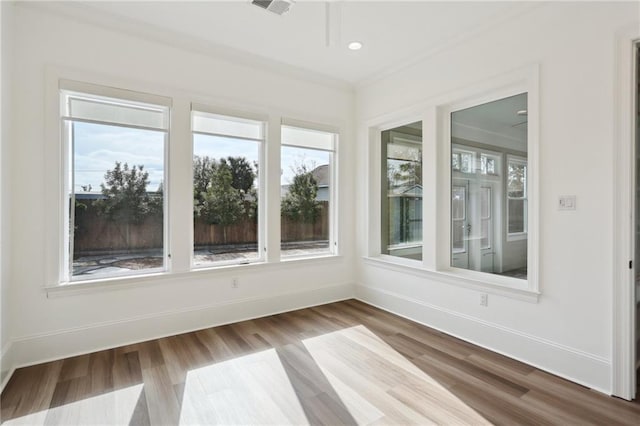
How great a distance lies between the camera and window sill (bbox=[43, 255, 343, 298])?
2865 millimetres

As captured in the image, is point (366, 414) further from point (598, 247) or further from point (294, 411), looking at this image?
point (598, 247)

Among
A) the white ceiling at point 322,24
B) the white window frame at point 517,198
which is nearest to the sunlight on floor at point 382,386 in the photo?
the white window frame at point 517,198

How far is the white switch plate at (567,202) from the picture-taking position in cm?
250

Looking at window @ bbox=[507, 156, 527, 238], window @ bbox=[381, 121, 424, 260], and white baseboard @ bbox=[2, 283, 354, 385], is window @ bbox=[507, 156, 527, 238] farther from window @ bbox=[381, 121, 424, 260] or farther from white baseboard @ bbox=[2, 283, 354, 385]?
white baseboard @ bbox=[2, 283, 354, 385]

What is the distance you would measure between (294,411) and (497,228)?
8.10 feet

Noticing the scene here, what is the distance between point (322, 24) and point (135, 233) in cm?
270

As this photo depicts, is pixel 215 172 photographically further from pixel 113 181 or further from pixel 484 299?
pixel 484 299

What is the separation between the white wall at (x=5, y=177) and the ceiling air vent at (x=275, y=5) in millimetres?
1851

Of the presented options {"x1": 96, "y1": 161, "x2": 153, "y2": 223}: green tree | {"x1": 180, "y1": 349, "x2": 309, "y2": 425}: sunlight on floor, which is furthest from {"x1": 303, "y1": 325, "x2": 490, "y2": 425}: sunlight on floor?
{"x1": 96, "y1": 161, "x2": 153, "y2": 223}: green tree

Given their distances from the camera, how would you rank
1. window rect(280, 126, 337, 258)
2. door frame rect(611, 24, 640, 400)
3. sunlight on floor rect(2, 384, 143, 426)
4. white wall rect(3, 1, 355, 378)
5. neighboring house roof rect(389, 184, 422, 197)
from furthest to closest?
1. window rect(280, 126, 337, 258)
2. neighboring house roof rect(389, 184, 422, 197)
3. white wall rect(3, 1, 355, 378)
4. door frame rect(611, 24, 640, 400)
5. sunlight on floor rect(2, 384, 143, 426)

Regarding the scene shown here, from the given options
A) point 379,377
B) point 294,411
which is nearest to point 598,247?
point 379,377

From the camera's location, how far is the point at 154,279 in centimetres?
327

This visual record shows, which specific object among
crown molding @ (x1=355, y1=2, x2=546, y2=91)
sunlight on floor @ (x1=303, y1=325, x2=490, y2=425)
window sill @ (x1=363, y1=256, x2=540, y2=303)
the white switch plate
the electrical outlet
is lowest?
sunlight on floor @ (x1=303, y1=325, x2=490, y2=425)

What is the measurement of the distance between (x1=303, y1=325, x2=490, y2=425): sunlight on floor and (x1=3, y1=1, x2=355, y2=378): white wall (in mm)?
1122
